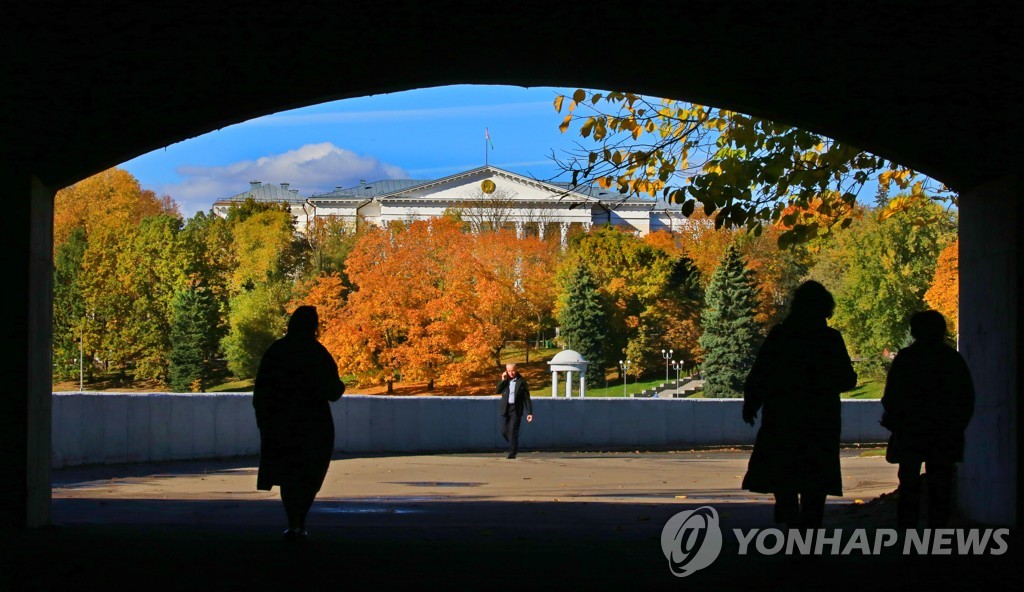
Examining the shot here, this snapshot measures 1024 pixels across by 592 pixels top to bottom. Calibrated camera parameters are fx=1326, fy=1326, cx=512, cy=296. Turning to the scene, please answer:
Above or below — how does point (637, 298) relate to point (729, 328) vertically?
above

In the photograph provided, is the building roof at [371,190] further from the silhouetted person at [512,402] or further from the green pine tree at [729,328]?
the silhouetted person at [512,402]

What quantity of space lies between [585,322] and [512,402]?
161ft

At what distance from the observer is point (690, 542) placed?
10148 millimetres

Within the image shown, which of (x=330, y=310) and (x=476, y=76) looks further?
(x=330, y=310)

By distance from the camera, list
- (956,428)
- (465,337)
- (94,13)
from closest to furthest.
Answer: (94,13) < (956,428) < (465,337)

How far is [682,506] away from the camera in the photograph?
15.8 m

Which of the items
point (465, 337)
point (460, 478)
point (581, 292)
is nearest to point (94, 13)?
point (460, 478)

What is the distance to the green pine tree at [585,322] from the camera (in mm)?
73938

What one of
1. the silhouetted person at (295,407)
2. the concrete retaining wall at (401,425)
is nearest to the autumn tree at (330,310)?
the concrete retaining wall at (401,425)

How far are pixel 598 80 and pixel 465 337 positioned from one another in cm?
5129

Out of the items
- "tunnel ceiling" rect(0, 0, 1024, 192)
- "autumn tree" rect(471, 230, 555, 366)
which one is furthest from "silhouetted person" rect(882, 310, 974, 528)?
"autumn tree" rect(471, 230, 555, 366)

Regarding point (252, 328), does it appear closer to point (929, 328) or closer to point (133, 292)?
point (133, 292)
